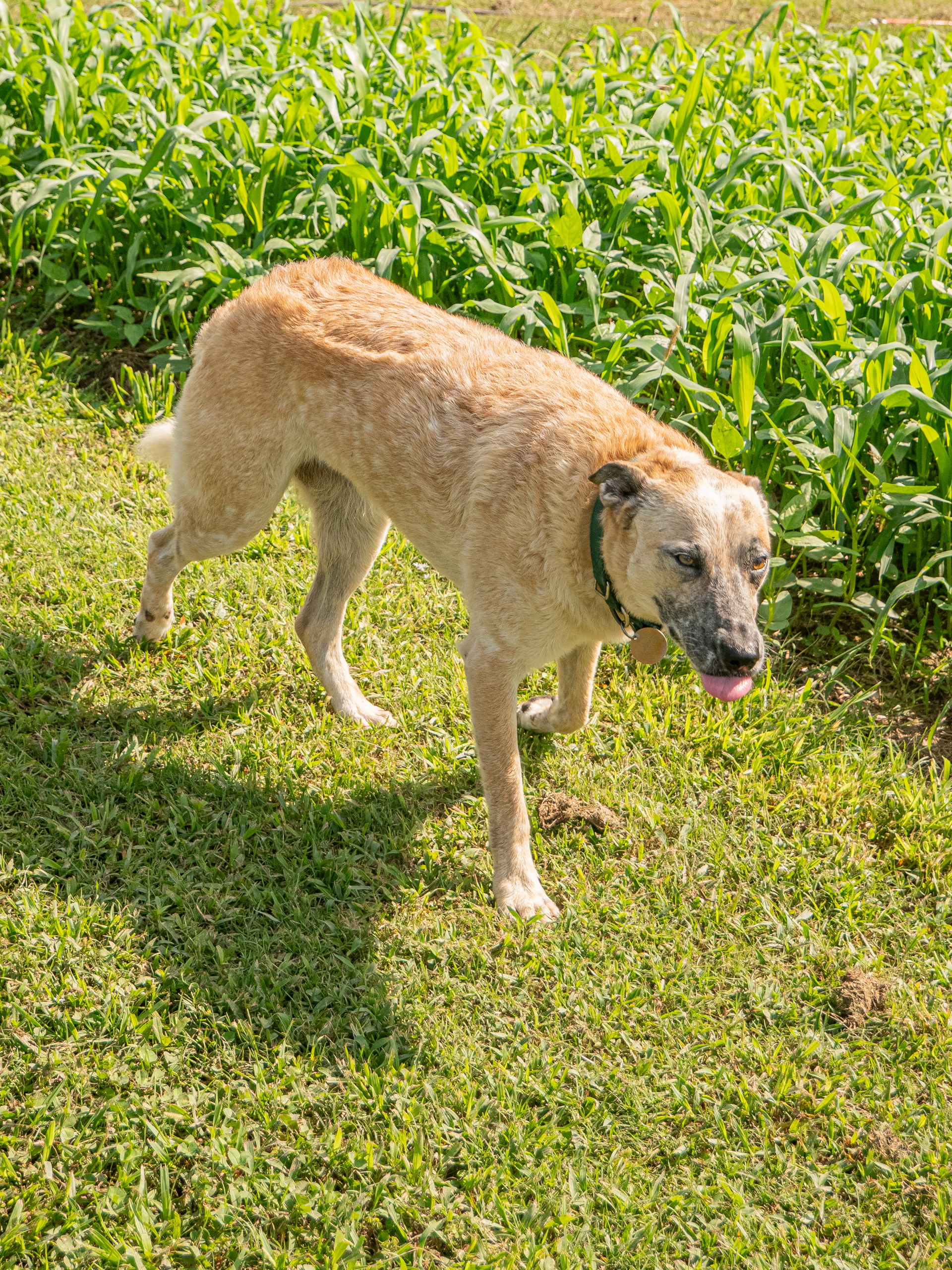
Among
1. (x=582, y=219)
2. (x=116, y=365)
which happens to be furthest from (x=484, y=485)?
(x=116, y=365)

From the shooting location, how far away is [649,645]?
323cm

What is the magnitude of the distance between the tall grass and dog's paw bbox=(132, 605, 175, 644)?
2.01m

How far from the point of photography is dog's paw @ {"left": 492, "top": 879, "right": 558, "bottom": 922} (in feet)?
11.5

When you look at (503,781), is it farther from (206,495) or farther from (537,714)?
(206,495)

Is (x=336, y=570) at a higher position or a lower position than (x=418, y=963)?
higher

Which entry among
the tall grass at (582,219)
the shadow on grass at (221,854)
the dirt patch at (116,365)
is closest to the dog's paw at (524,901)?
the shadow on grass at (221,854)

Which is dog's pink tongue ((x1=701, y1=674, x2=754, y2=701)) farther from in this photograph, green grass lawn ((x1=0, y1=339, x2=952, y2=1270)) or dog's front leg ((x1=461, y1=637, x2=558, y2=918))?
green grass lawn ((x1=0, y1=339, x2=952, y2=1270))

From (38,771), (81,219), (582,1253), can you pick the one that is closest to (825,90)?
(81,219)

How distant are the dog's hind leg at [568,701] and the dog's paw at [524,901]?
0.73m

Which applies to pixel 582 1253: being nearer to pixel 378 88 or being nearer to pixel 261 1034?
pixel 261 1034

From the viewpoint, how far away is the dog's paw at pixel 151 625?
4320 millimetres

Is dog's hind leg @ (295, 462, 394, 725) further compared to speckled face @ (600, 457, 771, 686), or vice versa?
dog's hind leg @ (295, 462, 394, 725)

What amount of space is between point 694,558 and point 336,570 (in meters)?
1.69

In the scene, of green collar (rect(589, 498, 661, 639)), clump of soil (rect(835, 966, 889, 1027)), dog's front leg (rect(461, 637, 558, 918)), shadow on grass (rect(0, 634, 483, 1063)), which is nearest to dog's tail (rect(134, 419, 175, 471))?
shadow on grass (rect(0, 634, 483, 1063))
